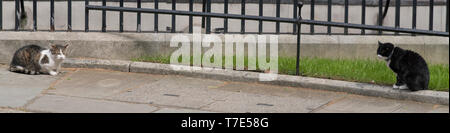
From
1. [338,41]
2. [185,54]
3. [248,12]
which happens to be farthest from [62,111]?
[248,12]

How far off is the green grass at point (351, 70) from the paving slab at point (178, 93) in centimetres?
71

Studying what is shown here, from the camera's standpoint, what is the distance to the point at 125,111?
653cm

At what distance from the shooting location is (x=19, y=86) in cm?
775

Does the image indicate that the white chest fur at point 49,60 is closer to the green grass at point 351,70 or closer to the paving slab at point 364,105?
the green grass at point 351,70

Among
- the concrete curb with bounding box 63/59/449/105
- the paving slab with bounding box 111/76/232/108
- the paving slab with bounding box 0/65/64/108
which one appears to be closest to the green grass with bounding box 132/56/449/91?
the concrete curb with bounding box 63/59/449/105

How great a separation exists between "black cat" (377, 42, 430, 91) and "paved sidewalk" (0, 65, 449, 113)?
215 mm

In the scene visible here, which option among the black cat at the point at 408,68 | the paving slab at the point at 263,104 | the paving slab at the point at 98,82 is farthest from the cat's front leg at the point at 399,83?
the paving slab at the point at 98,82

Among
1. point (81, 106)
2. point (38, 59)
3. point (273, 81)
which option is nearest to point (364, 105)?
point (273, 81)

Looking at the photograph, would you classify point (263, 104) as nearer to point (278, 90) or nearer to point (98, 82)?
point (278, 90)

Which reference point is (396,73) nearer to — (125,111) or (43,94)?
(125,111)

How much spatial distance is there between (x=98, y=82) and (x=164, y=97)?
1.17 meters

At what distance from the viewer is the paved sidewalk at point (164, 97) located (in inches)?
266

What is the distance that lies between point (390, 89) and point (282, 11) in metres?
5.59

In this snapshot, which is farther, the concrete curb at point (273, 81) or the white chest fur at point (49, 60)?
the white chest fur at point (49, 60)
